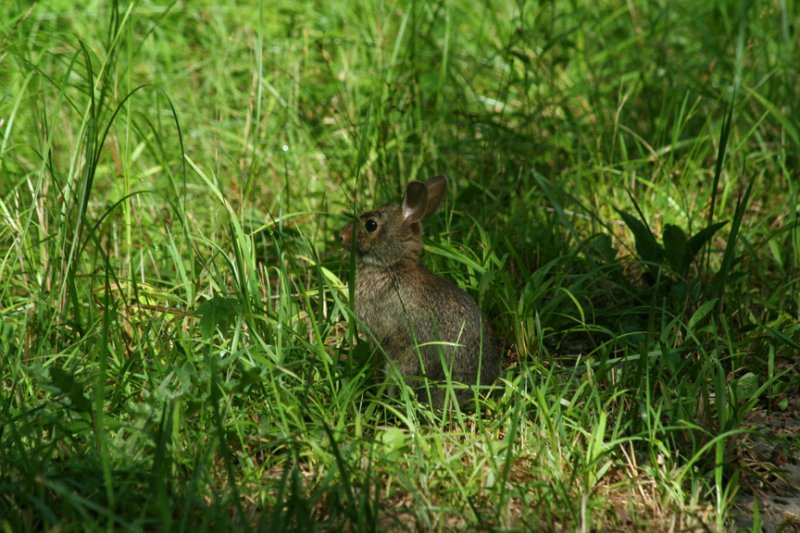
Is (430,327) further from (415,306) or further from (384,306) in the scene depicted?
(384,306)

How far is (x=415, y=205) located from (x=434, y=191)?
4.2 inches

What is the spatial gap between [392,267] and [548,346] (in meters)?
0.73

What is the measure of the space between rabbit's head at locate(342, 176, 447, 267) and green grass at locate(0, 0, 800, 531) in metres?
0.16

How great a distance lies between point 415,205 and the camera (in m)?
4.12

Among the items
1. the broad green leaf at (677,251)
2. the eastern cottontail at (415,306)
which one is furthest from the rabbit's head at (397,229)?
the broad green leaf at (677,251)

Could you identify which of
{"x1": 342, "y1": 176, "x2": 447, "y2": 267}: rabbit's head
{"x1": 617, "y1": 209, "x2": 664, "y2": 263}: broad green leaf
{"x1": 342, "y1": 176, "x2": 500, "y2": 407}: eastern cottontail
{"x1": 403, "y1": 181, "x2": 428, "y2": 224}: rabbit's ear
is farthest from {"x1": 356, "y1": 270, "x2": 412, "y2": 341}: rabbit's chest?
{"x1": 617, "y1": 209, "x2": 664, "y2": 263}: broad green leaf

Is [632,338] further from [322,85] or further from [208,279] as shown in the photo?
[322,85]

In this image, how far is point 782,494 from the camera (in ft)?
11.3

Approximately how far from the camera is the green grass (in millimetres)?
3047

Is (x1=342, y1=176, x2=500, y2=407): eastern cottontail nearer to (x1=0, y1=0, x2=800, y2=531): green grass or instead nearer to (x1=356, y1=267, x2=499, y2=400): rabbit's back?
(x1=356, y1=267, x2=499, y2=400): rabbit's back

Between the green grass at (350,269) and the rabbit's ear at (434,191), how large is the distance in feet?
0.61

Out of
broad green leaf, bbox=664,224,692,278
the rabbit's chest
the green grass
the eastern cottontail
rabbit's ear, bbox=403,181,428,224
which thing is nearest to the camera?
the green grass

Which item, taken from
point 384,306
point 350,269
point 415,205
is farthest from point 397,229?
point 350,269

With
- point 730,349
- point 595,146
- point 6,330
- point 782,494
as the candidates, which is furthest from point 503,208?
point 6,330
